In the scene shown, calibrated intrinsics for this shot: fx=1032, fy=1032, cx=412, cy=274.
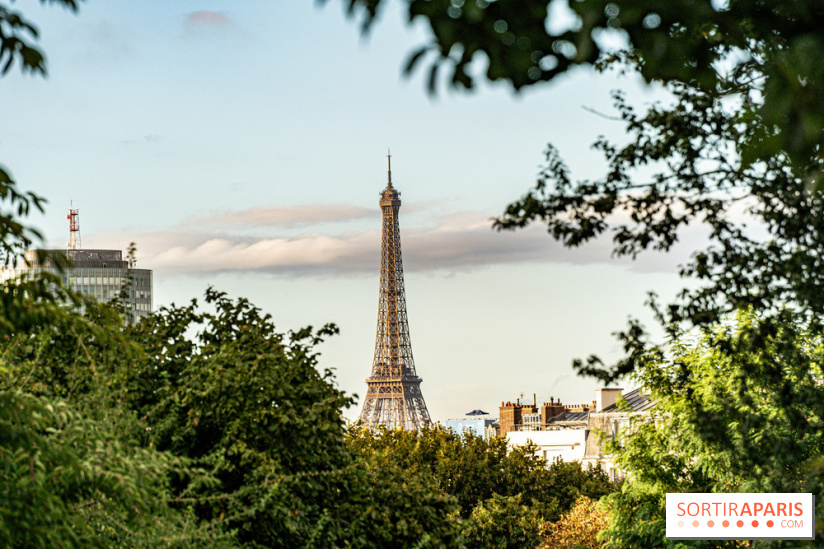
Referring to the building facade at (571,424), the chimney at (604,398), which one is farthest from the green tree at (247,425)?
the chimney at (604,398)

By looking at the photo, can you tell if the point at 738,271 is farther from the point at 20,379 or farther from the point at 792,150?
the point at 20,379

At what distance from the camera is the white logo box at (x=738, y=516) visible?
52.2 feet

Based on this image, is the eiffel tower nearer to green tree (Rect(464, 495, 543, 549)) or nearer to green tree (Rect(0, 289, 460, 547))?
green tree (Rect(464, 495, 543, 549))

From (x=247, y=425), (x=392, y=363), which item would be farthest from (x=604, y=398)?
(x=247, y=425)

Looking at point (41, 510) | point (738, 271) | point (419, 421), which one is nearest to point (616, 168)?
point (738, 271)

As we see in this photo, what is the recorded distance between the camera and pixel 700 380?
2742 centimetres

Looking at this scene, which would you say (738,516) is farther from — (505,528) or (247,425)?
(505,528)

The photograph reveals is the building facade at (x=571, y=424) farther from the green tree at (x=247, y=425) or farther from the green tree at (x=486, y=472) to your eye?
the green tree at (x=247, y=425)

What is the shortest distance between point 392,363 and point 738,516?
349 ft

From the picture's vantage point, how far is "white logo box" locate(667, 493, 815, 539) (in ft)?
52.2

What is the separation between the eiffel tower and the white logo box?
102 metres

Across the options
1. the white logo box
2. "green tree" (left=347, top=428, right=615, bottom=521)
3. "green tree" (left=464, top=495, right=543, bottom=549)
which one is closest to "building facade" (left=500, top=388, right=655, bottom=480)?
"green tree" (left=347, top=428, right=615, bottom=521)

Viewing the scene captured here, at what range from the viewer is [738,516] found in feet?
69.8

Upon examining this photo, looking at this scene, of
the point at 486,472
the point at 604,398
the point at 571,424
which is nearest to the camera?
the point at 486,472
